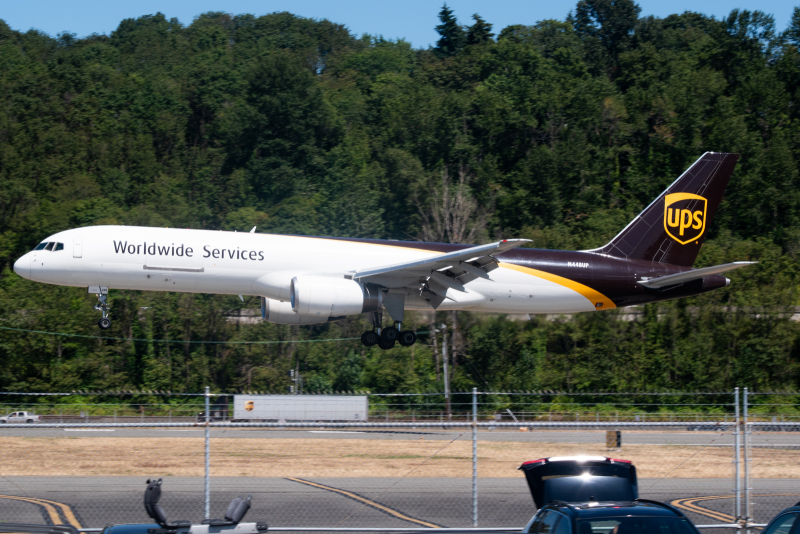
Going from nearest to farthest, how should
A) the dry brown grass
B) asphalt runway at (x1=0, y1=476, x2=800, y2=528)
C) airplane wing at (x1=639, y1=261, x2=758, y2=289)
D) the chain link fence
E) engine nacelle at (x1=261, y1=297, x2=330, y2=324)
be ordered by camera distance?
the chain link fence < asphalt runway at (x1=0, y1=476, x2=800, y2=528) < the dry brown grass < airplane wing at (x1=639, y1=261, x2=758, y2=289) < engine nacelle at (x1=261, y1=297, x2=330, y2=324)

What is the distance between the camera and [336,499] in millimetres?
17875

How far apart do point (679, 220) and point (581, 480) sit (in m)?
20.6

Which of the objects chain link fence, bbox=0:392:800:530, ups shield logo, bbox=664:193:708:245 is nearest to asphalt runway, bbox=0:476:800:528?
chain link fence, bbox=0:392:800:530

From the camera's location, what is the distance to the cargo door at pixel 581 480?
1201 centimetres

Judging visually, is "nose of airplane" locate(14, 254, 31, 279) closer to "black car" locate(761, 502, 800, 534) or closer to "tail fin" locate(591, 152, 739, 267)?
"tail fin" locate(591, 152, 739, 267)

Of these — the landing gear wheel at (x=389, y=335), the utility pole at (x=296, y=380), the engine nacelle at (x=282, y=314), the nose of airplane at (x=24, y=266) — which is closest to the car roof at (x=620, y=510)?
the landing gear wheel at (x=389, y=335)

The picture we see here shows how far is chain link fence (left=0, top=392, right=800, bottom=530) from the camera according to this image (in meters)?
15.5

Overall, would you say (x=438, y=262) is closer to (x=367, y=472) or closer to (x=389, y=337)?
(x=389, y=337)

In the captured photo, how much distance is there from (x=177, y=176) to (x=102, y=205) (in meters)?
20.7

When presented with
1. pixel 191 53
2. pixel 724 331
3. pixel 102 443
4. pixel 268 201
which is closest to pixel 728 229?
pixel 724 331

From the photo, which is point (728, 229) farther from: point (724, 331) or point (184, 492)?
point (184, 492)

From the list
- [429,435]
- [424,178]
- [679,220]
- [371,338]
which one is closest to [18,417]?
[429,435]

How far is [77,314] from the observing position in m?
54.9

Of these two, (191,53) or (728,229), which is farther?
(191,53)
